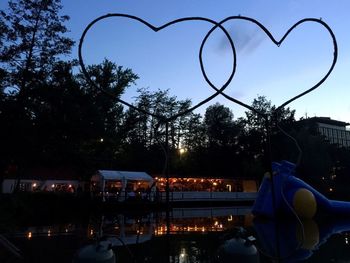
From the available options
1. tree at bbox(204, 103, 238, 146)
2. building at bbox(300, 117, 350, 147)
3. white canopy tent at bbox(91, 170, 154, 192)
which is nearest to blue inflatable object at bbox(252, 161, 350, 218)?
white canopy tent at bbox(91, 170, 154, 192)

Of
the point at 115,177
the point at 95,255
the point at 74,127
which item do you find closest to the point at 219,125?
the point at 115,177

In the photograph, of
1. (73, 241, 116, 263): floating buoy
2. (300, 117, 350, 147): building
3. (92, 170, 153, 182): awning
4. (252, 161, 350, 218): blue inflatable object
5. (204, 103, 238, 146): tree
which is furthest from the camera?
(300, 117, 350, 147): building

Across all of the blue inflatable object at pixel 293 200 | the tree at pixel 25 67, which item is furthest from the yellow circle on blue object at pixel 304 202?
the tree at pixel 25 67

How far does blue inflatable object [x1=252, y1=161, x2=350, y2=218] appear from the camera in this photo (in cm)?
1548

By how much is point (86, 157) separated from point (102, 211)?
157 inches

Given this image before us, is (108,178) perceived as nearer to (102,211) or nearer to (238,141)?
(102,211)

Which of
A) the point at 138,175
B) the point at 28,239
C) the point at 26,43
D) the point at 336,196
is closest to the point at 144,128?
the point at 138,175

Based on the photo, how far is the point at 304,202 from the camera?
15492 millimetres

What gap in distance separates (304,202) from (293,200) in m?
0.43

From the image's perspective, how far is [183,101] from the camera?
47.1 m

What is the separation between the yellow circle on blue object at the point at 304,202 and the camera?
50.8ft

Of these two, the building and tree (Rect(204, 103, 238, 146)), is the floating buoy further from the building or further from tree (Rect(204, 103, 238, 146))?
the building

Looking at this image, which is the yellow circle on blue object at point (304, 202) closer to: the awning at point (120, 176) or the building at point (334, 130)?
the awning at point (120, 176)

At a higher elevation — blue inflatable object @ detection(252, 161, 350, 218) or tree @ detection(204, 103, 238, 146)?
tree @ detection(204, 103, 238, 146)
